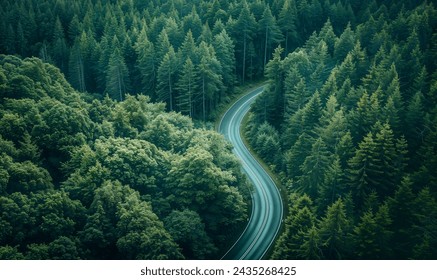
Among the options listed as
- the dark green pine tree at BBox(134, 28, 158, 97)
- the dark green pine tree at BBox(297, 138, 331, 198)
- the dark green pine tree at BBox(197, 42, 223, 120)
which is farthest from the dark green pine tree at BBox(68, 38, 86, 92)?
the dark green pine tree at BBox(297, 138, 331, 198)

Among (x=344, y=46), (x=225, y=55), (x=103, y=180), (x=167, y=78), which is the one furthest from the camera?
(x=225, y=55)

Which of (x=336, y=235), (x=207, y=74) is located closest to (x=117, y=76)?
(x=207, y=74)

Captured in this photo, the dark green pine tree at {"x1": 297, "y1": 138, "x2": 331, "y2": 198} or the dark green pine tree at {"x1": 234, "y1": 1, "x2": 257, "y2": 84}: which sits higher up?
the dark green pine tree at {"x1": 234, "y1": 1, "x2": 257, "y2": 84}

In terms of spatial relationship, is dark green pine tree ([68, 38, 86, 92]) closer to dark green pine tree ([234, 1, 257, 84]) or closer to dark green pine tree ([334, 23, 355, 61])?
dark green pine tree ([234, 1, 257, 84])

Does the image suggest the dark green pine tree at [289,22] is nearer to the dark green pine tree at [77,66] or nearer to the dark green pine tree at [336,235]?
the dark green pine tree at [77,66]

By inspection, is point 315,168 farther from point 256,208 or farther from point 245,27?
point 245,27

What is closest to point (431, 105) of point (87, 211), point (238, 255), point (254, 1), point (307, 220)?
point (307, 220)
